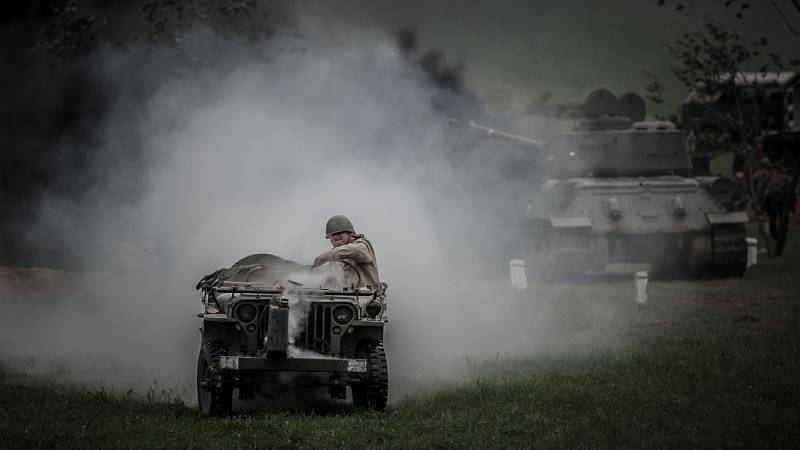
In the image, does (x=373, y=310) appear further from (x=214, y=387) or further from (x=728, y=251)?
(x=728, y=251)

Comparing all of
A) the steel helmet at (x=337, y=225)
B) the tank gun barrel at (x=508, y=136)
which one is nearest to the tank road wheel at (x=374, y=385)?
the steel helmet at (x=337, y=225)

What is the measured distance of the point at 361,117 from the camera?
918 inches

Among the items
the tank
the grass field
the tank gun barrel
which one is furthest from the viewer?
the tank gun barrel

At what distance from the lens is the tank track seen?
2466 cm

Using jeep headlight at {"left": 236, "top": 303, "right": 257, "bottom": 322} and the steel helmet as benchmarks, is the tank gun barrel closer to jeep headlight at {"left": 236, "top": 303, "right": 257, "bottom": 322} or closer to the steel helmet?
the steel helmet

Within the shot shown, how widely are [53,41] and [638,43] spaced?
221 feet

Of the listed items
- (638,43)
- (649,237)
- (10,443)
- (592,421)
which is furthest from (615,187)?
(638,43)

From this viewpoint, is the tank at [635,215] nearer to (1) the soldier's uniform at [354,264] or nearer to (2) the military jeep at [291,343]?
(1) the soldier's uniform at [354,264]

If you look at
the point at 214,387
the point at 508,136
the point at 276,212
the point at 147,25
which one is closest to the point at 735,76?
the point at 508,136

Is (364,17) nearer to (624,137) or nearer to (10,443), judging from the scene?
(624,137)

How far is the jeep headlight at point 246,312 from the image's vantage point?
37.0 feet

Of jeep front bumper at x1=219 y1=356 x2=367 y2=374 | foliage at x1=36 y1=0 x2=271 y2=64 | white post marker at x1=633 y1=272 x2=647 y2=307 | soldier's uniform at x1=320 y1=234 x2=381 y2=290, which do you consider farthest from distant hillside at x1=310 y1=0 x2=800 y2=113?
jeep front bumper at x1=219 y1=356 x2=367 y2=374

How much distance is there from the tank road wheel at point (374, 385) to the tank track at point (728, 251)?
14817 millimetres

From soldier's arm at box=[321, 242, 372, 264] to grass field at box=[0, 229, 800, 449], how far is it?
53.6 inches
